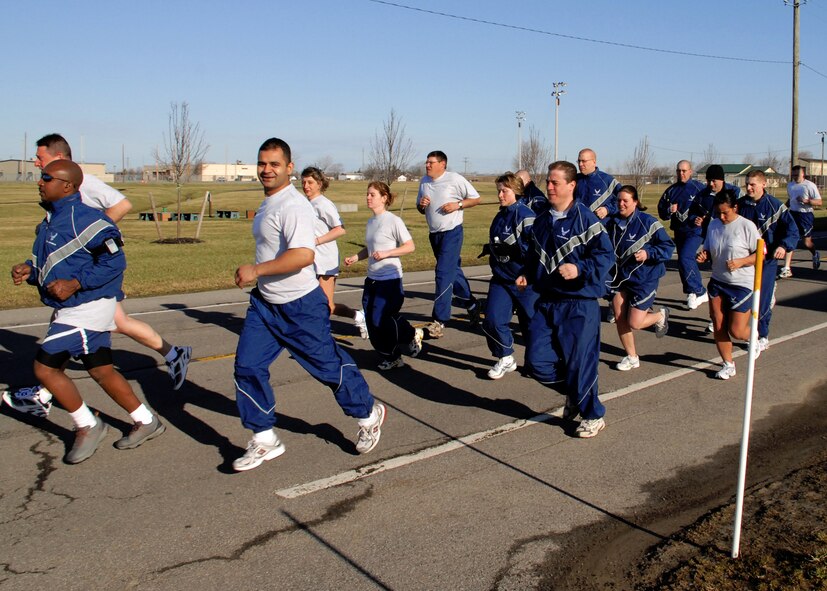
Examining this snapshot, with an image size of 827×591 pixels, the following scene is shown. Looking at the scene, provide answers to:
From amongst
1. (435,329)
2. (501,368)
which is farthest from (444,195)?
(501,368)

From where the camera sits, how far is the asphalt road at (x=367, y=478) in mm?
4062

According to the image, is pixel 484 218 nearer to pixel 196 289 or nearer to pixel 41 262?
A: pixel 196 289

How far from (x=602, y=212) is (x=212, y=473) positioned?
641 cm

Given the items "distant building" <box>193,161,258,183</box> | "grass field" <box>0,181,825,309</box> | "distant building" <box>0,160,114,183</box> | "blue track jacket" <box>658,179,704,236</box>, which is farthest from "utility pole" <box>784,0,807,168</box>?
"distant building" <box>193,161,258,183</box>

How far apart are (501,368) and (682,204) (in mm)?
5888

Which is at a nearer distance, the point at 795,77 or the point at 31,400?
the point at 31,400

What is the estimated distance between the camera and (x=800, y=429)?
20.8 ft

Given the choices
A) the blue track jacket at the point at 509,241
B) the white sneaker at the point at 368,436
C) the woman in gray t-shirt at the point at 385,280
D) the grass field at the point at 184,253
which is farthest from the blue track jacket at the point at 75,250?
the grass field at the point at 184,253

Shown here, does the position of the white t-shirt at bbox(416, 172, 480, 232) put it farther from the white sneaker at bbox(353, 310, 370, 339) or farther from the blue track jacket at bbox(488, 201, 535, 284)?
the blue track jacket at bbox(488, 201, 535, 284)

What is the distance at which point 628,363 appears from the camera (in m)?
8.26

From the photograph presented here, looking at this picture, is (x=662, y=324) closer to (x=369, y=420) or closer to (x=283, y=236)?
(x=369, y=420)

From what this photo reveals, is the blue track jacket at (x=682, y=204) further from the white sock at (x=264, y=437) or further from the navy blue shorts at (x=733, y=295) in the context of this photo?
the white sock at (x=264, y=437)

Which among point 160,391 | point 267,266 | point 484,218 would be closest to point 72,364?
point 160,391

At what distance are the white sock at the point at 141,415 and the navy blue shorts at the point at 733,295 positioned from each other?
5408mm
